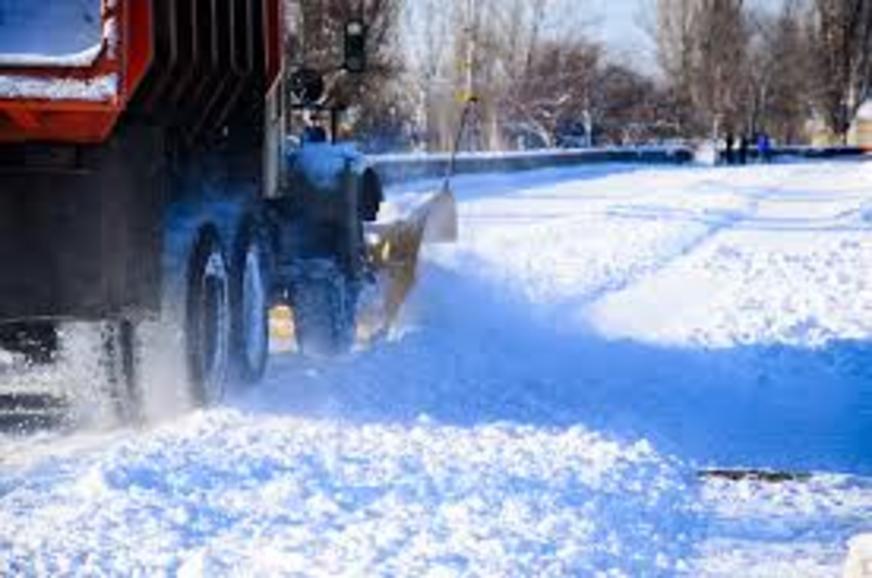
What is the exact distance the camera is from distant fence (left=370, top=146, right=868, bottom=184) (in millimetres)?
34156

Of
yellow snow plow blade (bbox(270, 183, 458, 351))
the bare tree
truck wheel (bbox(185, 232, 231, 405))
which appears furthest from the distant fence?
the bare tree

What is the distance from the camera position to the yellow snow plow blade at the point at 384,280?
13.0 m

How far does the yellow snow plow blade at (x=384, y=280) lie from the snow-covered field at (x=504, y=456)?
279mm

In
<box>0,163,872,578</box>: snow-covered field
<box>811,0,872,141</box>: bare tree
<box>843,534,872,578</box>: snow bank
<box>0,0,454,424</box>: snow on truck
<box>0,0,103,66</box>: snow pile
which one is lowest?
<box>0,163,872,578</box>: snow-covered field

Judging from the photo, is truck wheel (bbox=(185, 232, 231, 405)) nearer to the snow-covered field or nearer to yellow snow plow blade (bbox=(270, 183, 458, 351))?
the snow-covered field

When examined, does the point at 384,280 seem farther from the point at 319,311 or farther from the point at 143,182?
the point at 143,182

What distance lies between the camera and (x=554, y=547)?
20.2 ft

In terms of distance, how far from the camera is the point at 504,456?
7914 millimetres

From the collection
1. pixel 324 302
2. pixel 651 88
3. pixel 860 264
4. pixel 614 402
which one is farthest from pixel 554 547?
pixel 651 88

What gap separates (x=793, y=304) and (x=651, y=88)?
8198 centimetres

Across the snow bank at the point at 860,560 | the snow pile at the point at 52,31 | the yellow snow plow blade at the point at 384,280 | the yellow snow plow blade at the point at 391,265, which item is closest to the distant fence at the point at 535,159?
the yellow snow plow blade at the point at 391,265

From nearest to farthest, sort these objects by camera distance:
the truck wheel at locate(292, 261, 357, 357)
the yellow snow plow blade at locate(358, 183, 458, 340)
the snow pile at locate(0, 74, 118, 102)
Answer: the snow pile at locate(0, 74, 118, 102)
the truck wheel at locate(292, 261, 357, 357)
the yellow snow plow blade at locate(358, 183, 458, 340)

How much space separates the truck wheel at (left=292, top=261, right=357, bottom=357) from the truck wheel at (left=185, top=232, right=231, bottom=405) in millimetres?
1803

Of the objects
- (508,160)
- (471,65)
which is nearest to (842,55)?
(471,65)
